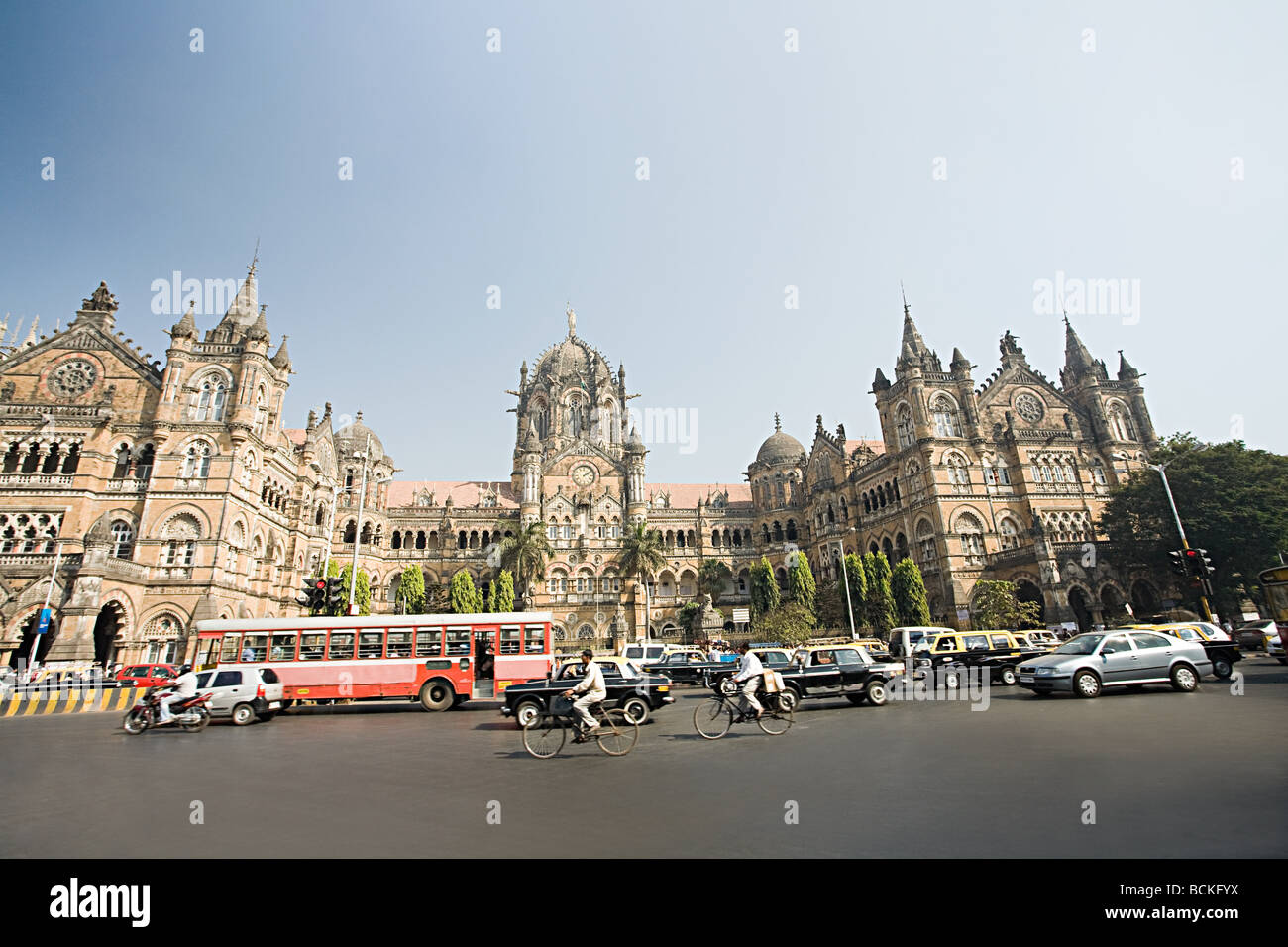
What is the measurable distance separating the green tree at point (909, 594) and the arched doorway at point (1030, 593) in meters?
5.66

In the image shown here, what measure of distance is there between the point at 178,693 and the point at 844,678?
17109mm

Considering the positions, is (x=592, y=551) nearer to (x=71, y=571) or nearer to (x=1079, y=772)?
(x=71, y=571)

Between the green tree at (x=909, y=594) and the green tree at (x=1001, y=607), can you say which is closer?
the green tree at (x=1001, y=607)

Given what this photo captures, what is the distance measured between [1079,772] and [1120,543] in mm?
39690

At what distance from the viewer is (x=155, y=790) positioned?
8.47 meters

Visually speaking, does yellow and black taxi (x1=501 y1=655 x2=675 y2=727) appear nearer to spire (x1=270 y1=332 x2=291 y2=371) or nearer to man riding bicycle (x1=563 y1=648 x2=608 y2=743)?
man riding bicycle (x1=563 y1=648 x2=608 y2=743)

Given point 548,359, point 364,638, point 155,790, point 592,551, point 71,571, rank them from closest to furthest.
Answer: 1. point 155,790
2. point 364,638
3. point 71,571
4. point 592,551
5. point 548,359

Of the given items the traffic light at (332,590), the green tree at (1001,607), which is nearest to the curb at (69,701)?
the traffic light at (332,590)

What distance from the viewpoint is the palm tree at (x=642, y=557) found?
47844 mm

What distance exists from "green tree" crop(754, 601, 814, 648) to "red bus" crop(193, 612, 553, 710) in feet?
77.6

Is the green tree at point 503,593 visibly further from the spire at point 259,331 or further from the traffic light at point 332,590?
the traffic light at point 332,590
